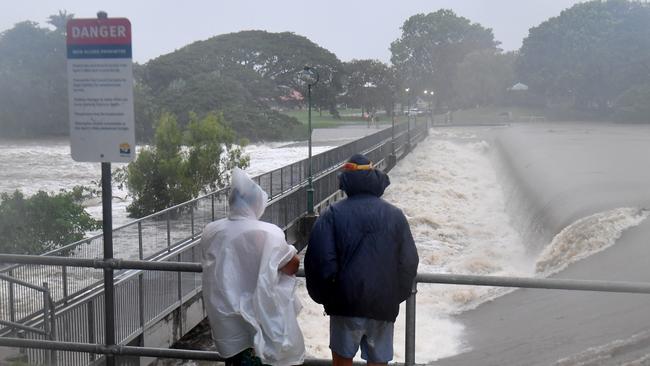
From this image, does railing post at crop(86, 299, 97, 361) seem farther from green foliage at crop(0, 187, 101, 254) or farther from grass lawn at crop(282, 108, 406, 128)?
grass lawn at crop(282, 108, 406, 128)

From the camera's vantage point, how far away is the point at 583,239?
75.9 feet

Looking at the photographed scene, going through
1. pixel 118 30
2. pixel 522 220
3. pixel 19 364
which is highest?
pixel 118 30

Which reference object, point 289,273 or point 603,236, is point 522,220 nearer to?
point 603,236

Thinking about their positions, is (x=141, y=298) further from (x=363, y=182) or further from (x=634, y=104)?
(x=634, y=104)

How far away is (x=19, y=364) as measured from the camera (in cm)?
575

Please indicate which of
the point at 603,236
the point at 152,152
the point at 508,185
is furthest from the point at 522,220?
the point at 152,152

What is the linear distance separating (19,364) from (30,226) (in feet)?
44.3

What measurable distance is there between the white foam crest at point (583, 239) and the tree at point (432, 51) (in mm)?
76205

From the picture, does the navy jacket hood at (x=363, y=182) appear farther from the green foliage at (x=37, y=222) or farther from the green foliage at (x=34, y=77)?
the green foliage at (x=34, y=77)

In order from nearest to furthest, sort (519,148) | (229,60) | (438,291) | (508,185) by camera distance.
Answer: (438,291) < (508,185) < (519,148) < (229,60)

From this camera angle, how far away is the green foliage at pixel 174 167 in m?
27.0

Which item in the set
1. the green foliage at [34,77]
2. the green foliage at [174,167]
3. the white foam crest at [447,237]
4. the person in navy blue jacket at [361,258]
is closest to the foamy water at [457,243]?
the white foam crest at [447,237]

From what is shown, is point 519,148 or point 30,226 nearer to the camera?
point 30,226

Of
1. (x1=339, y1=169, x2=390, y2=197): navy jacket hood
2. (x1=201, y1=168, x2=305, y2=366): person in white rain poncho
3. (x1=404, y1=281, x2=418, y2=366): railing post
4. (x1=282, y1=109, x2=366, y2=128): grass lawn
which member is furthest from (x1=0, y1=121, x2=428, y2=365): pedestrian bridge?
(x1=282, y1=109, x2=366, y2=128): grass lawn
